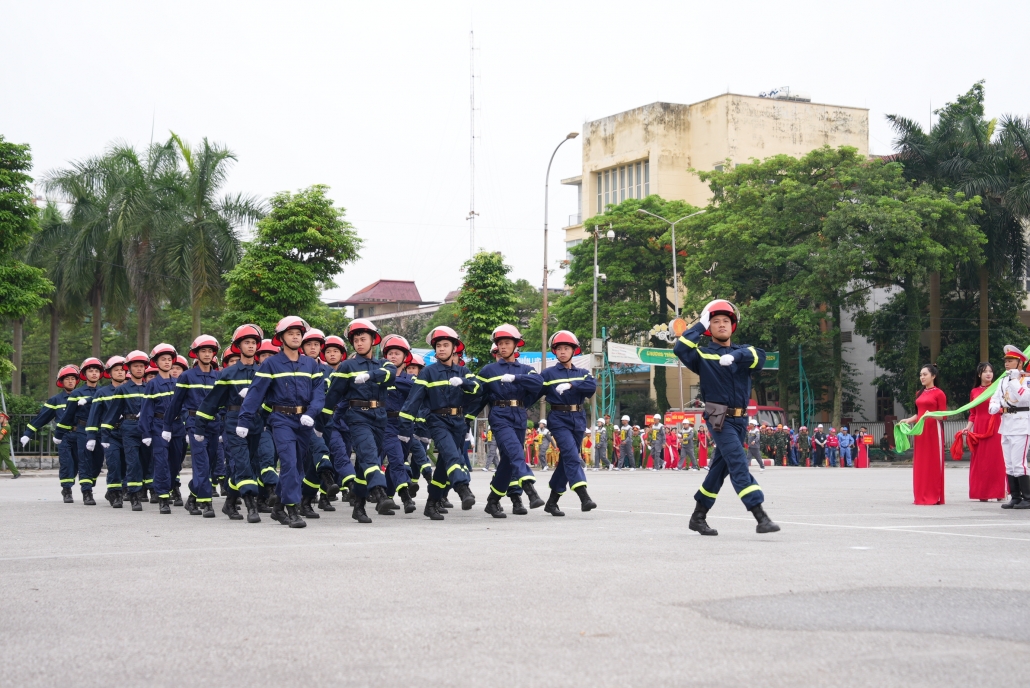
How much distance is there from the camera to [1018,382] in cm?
1483

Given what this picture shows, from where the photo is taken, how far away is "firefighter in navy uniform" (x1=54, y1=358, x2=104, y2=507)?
1706 centimetres

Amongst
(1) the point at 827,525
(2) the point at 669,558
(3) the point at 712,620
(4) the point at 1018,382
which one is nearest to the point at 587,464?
(4) the point at 1018,382

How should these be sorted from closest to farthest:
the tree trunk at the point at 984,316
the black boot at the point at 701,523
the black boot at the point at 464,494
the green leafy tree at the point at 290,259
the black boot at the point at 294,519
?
1. the black boot at the point at 701,523
2. the black boot at the point at 294,519
3. the black boot at the point at 464,494
4. the green leafy tree at the point at 290,259
5. the tree trunk at the point at 984,316

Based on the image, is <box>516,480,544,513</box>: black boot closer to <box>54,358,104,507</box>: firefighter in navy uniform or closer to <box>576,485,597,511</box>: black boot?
<box>576,485,597,511</box>: black boot

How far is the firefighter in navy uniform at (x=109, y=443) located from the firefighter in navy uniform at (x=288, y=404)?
4.46 metres

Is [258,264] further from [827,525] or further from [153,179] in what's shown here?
[827,525]

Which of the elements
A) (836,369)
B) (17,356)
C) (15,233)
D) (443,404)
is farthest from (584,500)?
(836,369)

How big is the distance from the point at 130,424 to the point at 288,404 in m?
4.54

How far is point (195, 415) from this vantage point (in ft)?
47.1

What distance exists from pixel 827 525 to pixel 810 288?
37.8 metres

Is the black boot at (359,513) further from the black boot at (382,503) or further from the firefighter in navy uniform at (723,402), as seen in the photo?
the firefighter in navy uniform at (723,402)

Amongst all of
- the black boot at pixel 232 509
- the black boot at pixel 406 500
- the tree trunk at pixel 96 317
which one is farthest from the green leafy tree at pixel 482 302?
the black boot at pixel 232 509

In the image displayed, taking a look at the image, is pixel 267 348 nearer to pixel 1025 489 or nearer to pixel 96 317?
pixel 1025 489

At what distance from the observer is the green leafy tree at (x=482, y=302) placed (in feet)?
144
